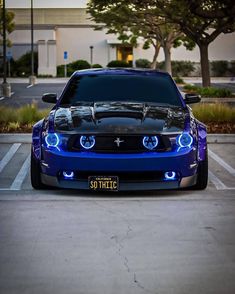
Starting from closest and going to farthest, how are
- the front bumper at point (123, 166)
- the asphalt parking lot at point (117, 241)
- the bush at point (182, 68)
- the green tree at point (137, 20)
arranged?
the asphalt parking lot at point (117, 241), the front bumper at point (123, 166), the green tree at point (137, 20), the bush at point (182, 68)

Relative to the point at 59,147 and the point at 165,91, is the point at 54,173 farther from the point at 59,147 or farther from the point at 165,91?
the point at 165,91

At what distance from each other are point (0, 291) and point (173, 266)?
1443 mm

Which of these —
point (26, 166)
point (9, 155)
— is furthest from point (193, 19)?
point (26, 166)

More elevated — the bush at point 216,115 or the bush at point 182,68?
the bush at point 182,68

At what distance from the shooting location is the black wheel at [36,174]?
30.4ft

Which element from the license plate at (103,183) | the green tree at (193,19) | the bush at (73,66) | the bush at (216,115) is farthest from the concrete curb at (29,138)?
the bush at (73,66)

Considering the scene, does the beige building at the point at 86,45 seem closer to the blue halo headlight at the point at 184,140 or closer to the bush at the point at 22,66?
the bush at the point at 22,66

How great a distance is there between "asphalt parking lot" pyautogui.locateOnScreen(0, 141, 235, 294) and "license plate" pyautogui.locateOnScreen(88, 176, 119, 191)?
6.2 inches

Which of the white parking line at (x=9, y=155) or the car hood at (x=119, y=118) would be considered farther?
the white parking line at (x=9, y=155)

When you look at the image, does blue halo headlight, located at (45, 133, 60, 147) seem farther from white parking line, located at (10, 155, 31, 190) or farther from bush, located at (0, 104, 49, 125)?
bush, located at (0, 104, 49, 125)

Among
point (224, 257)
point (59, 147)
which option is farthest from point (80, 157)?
point (224, 257)

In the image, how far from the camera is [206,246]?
6.67 metres

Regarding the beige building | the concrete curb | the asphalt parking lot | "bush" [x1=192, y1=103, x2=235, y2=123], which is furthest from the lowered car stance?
the beige building

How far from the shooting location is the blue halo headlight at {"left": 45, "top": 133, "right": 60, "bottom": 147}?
29.3 feet
